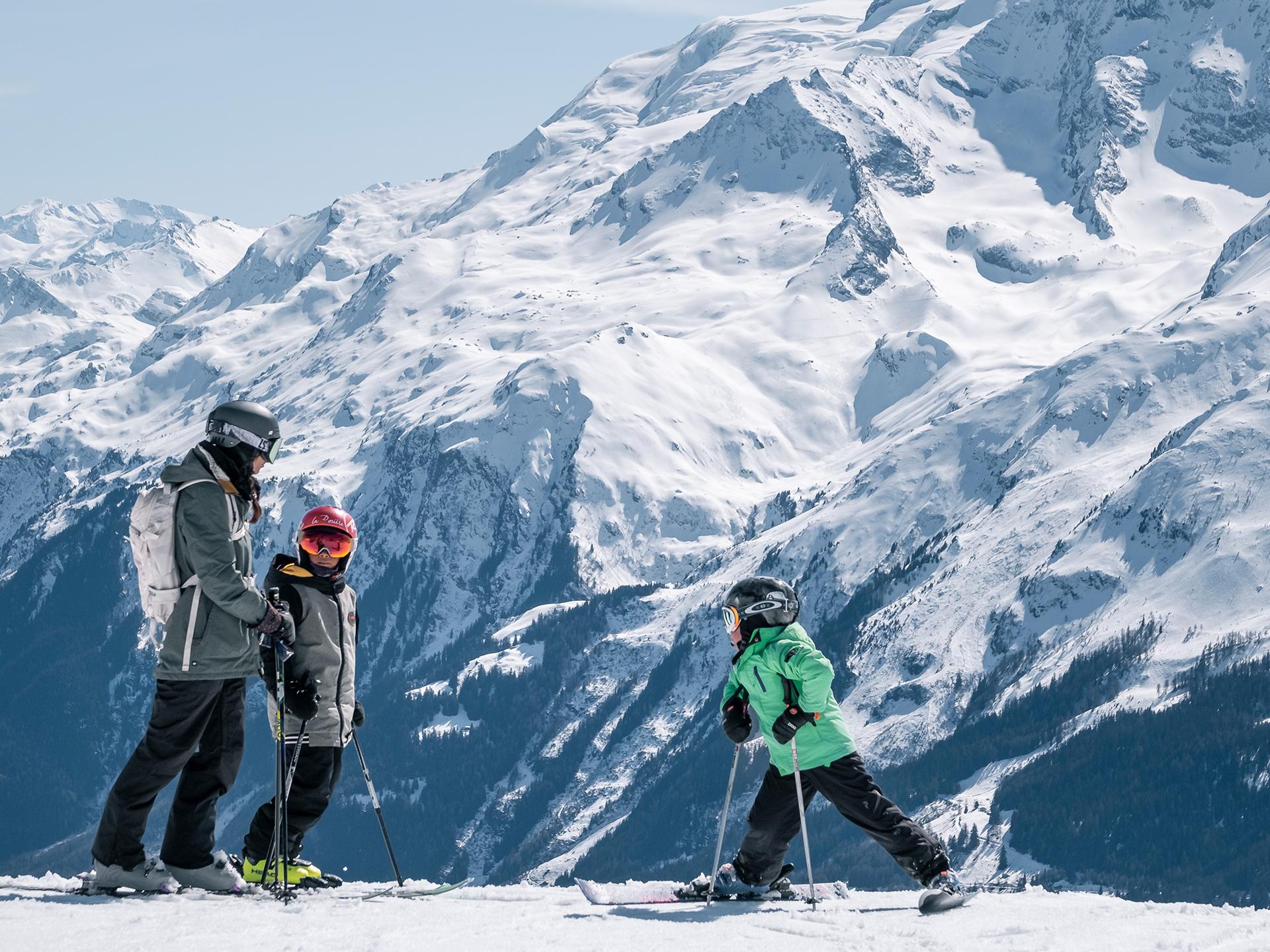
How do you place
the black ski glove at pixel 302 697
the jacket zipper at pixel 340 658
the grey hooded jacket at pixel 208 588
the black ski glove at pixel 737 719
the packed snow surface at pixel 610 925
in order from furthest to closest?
the black ski glove at pixel 737 719 < the jacket zipper at pixel 340 658 < the black ski glove at pixel 302 697 < the grey hooded jacket at pixel 208 588 < the packed snow surface at pixel 610 925

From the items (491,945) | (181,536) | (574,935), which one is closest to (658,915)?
(574,935)

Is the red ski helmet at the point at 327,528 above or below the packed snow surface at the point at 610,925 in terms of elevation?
above

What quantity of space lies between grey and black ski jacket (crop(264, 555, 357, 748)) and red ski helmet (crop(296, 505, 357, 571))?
0.71 feet

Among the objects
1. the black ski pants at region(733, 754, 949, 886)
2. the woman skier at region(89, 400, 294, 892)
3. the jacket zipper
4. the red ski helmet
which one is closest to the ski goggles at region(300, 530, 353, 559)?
the red ski helmet

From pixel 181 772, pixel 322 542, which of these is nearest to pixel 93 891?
pixel 181 772

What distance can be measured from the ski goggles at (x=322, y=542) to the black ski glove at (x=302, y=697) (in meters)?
1.30

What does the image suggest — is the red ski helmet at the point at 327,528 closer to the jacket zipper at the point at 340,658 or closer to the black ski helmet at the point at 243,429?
the jacket zipper at the point at 340,658

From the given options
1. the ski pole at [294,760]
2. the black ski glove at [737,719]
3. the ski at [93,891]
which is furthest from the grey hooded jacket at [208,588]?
the black ski glove at [737,719]

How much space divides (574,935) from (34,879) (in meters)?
6.74

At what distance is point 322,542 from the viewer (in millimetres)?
16531

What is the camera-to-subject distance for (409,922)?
552 inches

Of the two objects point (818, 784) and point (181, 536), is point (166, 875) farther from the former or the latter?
point (818, 784)

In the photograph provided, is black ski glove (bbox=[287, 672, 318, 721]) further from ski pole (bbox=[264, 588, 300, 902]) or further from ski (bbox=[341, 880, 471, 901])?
ski (bbox=[341, 880, 471, 901])

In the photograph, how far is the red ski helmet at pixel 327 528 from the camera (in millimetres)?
16484
